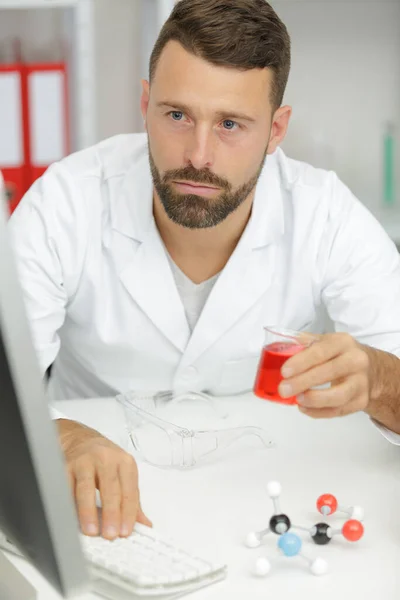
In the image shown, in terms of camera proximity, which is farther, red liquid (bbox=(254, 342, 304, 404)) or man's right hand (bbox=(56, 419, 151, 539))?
red liquid (bbox=(254, 342, 304, 404))

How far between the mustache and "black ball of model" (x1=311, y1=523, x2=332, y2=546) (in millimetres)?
754

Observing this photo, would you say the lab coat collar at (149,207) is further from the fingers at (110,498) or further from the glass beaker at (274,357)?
the fingers at (110,498)

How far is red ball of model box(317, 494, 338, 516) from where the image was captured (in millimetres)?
1345

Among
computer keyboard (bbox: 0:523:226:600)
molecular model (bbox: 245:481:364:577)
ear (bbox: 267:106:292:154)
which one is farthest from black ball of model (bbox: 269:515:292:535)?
ear (bbox: 267:106:292:154)

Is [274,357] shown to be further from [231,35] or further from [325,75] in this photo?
[325,75]

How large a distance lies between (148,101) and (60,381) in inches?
27.9

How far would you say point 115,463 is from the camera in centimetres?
133

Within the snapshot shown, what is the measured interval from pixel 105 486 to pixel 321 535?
297 millimetres

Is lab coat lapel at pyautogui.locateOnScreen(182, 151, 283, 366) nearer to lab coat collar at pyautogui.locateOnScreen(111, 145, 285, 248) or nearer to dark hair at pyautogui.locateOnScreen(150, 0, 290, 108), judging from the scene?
lab coat collar at pyautogui.locateOnScreen(111, 145, 285, 248)

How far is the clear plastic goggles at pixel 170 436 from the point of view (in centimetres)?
154

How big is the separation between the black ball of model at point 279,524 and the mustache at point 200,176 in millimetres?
738

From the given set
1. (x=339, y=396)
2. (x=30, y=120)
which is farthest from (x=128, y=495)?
(x=30, y=120)

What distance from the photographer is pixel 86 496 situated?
1.28 m

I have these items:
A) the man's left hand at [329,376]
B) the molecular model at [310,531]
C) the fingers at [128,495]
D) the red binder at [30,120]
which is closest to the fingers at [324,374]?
the man's left hand at [329,376]
